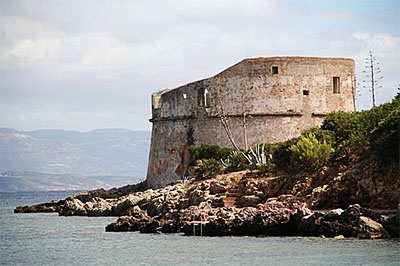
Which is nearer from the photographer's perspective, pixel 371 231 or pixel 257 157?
pixel 371 231

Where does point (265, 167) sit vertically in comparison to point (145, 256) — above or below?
above

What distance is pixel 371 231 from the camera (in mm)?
22359

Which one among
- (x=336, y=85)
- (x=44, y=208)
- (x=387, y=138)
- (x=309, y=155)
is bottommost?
(x=44, y=208)

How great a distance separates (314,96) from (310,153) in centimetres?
882

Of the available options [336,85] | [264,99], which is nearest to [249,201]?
[264,99]

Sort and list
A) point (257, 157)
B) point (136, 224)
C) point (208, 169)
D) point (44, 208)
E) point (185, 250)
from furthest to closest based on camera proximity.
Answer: point (44, 208)
point (208, 169)
point (257, 157)
point (136, 224)
point (185, 250)

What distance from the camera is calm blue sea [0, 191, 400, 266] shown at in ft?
67.8

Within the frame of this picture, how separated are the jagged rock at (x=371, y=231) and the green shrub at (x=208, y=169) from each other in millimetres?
9899

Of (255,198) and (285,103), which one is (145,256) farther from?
(285,103)

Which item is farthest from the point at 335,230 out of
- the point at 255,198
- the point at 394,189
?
the point at 255,198

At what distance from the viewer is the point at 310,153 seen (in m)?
27.9

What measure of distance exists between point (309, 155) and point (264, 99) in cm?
829

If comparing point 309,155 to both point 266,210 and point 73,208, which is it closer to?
point 266,210

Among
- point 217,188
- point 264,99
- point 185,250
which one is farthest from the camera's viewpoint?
point 264,99
